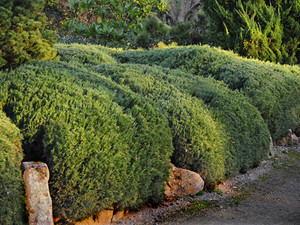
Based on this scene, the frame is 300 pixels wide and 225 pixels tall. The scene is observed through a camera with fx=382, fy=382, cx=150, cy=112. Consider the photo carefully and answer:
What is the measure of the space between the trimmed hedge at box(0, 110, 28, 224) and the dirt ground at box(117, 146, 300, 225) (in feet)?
4.40

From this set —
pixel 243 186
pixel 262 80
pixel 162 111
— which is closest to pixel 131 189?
pixel 162 111

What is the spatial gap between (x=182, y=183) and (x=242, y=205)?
0.88 meters

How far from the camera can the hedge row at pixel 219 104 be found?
5.86 meters

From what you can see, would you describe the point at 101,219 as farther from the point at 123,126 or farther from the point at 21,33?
the point at 21,33

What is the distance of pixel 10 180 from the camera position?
11.6 feet

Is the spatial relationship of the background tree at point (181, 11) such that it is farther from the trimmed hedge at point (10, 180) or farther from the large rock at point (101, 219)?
the trimmed hedge at point (10, 180)

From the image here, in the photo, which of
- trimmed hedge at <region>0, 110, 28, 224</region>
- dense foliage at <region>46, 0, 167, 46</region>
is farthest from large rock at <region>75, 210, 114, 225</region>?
dense foliage at <region>46, 0, 167, 46</region>

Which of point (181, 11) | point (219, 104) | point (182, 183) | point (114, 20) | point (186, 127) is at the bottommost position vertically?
point (182, 183)

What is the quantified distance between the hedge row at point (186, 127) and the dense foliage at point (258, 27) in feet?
19.1

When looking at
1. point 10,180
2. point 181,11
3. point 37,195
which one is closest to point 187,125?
point 37,195

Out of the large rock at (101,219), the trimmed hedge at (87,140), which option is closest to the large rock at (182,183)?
the trimmed hedge at (87,140)

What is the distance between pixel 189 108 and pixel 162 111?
46 centimetres

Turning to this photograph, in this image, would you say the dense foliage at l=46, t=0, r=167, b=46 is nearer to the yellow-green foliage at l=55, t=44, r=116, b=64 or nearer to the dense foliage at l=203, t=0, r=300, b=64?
the dense foliage at l=203, t=0, r=300, b=64

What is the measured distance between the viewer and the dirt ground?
4703 mm
